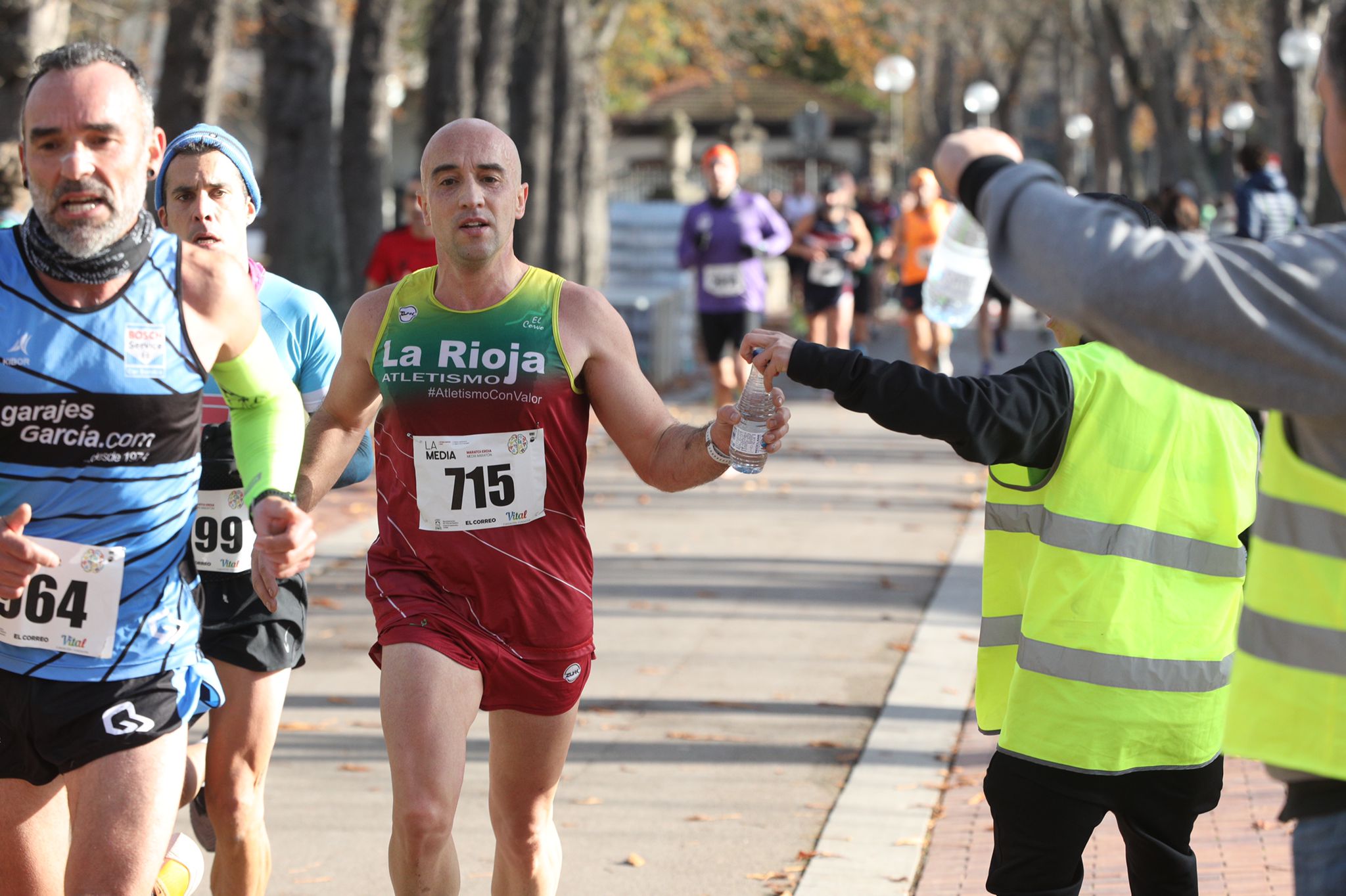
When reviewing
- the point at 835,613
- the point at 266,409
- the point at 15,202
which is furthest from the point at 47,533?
the point at 15,202

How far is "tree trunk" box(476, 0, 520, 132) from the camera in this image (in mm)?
19250

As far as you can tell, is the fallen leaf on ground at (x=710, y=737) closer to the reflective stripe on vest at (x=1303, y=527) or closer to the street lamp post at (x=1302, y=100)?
the reflective stripe on vest at (x=1303, y=527)

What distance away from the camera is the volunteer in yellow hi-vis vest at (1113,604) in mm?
3480

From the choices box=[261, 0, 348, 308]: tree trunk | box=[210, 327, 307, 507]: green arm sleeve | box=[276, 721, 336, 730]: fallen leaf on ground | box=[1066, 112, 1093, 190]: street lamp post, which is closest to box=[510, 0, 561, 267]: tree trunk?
box=[261, 0, 348, 308]: tree trunk

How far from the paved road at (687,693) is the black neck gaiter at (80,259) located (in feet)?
7.62

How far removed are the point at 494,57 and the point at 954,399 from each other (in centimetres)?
1685

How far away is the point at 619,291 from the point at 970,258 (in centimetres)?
1546

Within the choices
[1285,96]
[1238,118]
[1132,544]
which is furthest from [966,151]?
[1238,118]

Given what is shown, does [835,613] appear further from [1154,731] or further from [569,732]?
[1154,731]

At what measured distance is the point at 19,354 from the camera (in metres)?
3.26

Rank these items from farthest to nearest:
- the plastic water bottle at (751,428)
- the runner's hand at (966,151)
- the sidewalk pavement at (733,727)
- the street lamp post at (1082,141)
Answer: the street lamp post at (1082,141)
the sidewalk pavement at (733,727)
the plastic water bottle at (751,428)
the runner's hand at (966,151)

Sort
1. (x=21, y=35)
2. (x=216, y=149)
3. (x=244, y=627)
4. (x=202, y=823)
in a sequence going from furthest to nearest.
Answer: (x=21, y=35) < (x=202, y=823) < (x=216, y=149) < (x=244, y=627)

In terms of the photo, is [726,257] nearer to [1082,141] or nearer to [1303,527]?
[1303,527]

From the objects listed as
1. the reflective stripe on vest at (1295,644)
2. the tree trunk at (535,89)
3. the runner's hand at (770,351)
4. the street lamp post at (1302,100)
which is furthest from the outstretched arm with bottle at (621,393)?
the street lamp post at (1302,100)
